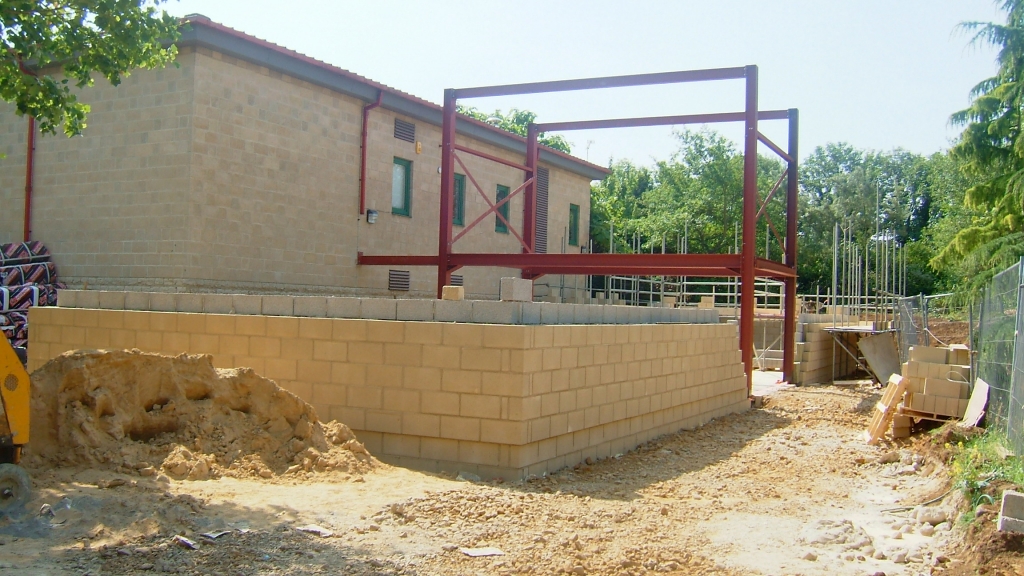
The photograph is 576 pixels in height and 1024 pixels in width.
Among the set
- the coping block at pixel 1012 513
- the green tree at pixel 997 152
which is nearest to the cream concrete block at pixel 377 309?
the coping block at pixel 1012 513

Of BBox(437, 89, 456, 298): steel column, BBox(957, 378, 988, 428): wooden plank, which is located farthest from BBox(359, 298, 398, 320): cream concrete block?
BBox(437, 89, 456, 298): steel column

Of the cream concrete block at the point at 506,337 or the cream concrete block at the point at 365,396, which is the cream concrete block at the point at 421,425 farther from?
the cream concrete block at the point at 506,337

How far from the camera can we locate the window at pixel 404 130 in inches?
771

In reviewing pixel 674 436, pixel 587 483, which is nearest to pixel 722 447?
pixel 674 436

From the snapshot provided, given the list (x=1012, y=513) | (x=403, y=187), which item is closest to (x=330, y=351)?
(x=1012, y=513)

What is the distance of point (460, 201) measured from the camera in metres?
22.2

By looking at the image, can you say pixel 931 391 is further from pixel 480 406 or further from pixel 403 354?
pixel 403 354

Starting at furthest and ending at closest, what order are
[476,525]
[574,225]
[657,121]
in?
1. [574,225]
2. [657,121]
3. [476,525]

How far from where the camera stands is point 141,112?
1534cm

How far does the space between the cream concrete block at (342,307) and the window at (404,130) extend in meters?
10.2

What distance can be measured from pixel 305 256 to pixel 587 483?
960 cm

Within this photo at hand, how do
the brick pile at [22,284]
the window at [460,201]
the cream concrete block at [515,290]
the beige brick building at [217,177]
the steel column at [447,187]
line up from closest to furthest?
the cream concrete block at [515,290], the beige brick building at [217,177], the brick pile at [22,284], the steel column at [447,187], the window at [460,201]

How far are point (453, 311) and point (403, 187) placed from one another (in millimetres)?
11286

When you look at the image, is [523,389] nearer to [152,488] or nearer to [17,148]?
[152,488]
